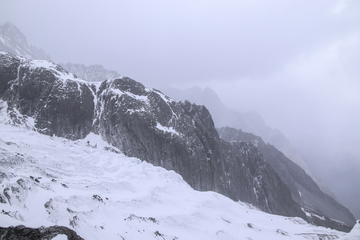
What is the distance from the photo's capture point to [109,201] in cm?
2973

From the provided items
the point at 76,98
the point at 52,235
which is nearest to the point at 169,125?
the point at 76,98

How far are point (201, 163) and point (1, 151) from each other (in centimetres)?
6208

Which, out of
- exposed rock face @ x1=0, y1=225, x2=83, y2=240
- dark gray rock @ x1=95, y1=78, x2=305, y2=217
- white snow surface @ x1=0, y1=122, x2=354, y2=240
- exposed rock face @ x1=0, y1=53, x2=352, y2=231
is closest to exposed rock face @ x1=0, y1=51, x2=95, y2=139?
exposed rock face @ x1=0, y1=53, x2=352, y2=231

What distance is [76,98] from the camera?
274ft

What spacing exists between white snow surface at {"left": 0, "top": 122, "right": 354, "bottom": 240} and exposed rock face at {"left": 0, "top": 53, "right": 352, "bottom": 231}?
23.0m

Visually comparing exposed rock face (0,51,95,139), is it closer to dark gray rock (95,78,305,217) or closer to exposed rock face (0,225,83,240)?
dark gray rock (95,78,305,217)

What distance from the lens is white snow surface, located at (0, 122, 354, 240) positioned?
21609 millimetres

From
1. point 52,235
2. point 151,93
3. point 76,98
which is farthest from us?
point 151,93

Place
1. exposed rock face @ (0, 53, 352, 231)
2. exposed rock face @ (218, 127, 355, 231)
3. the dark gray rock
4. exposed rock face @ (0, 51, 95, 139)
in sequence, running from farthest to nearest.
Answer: exposed rock face @ (218, 127, 355, 231), the dark gray rock, exposed rock face @ (0, 53, 352, 231), exposed rock face @ (0, 51, 95, 139)

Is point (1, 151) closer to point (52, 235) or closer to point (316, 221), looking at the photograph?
point (52, 235)

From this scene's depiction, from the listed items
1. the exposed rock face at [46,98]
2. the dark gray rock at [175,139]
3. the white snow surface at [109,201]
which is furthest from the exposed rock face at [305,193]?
the exposed rock face at [46,98]

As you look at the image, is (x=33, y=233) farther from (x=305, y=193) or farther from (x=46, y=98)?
(x=305, y=193)

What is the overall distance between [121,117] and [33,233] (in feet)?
219

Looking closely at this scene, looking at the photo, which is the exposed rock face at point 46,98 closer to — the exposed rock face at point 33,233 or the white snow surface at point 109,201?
the white snow surface at point 109,201
